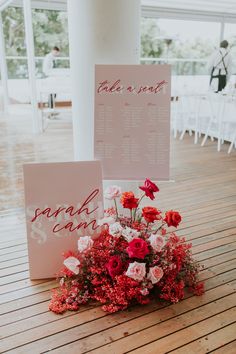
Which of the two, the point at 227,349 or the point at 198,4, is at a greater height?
the point at 198,4

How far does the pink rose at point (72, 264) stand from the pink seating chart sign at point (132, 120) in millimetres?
500

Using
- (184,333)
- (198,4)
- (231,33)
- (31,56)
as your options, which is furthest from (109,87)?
(231,33)

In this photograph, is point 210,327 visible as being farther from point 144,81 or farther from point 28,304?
point 144,81

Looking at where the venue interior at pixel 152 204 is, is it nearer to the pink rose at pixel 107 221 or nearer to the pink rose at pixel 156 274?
the pink rose at pixel 156 274

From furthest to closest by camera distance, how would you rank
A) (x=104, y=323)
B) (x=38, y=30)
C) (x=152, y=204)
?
(x=38, y=30) < (x=152, y=204) < (x=104, y=323)

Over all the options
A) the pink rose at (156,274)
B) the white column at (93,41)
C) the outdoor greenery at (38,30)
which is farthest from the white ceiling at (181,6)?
the pink rose at (156,274)

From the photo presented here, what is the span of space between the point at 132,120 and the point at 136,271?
32.2 inches

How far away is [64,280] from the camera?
1886 millimetres

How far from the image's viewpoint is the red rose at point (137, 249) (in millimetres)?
1664

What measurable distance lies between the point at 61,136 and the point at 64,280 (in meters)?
4.18

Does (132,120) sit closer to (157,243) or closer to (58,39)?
(157,243)

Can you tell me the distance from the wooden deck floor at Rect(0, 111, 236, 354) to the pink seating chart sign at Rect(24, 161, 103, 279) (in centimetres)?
18

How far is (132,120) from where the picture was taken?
192 centimetres

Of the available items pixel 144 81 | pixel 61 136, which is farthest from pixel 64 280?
pixel 61 136
